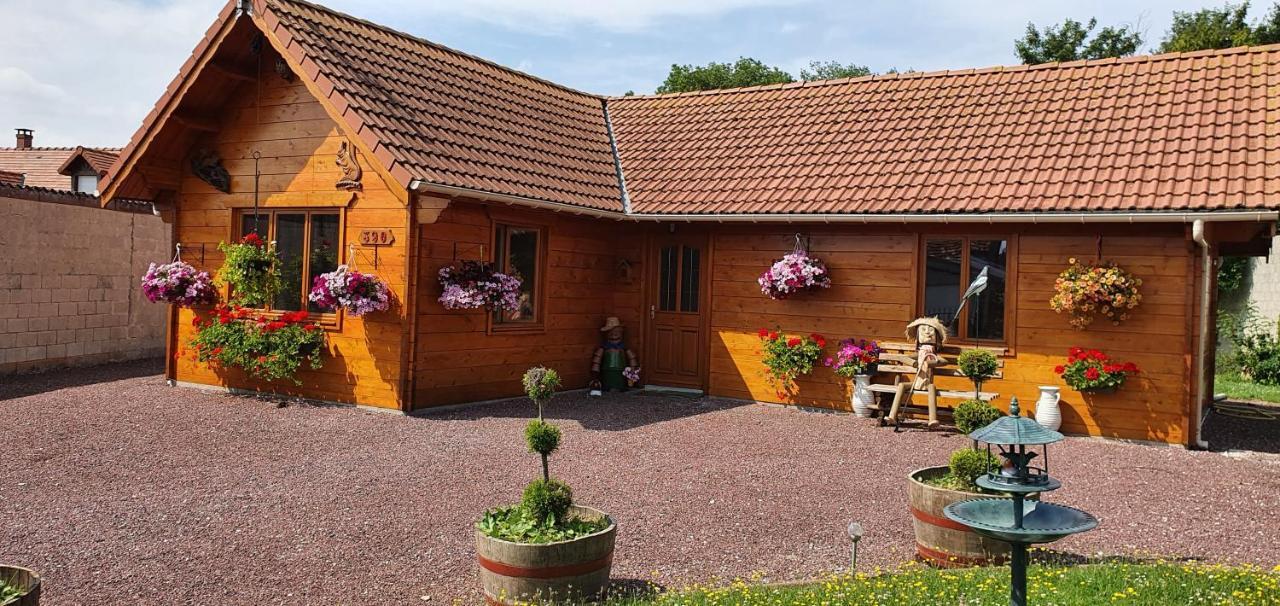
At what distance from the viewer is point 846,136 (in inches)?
528

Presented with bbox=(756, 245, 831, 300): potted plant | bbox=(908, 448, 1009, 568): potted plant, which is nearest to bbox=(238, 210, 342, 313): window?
bbox=(756, 245, 831, 300): potted plant

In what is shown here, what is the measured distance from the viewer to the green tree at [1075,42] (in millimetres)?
31156

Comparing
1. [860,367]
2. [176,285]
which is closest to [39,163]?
[176,285]

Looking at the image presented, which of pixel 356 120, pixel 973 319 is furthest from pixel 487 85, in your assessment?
pixel 973 319

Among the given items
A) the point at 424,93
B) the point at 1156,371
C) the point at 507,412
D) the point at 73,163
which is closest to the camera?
the point at 1156,371

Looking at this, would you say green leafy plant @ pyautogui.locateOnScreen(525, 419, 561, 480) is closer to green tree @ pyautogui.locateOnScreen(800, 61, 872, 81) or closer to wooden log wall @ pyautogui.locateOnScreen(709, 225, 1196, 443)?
wooden log wall @ pyautogui.locateOnScreen(709, 225, 1196, 443)

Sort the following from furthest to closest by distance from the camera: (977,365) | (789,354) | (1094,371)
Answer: (789,354)
(1094,371)
(977,365)

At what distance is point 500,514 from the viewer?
17.4 ft

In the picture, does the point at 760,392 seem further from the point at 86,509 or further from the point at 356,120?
the point at 86,509

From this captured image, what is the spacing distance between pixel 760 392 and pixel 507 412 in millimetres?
3512

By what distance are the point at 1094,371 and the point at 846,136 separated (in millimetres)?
4750

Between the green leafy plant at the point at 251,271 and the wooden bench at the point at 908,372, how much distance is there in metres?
7.13

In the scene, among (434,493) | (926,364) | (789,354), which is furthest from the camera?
(789,354)

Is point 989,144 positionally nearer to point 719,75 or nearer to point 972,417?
point 972,417
